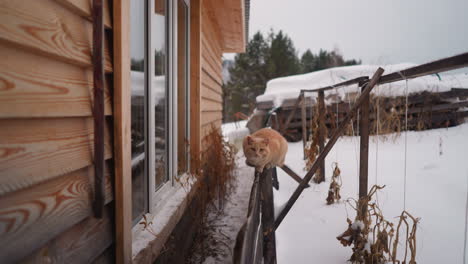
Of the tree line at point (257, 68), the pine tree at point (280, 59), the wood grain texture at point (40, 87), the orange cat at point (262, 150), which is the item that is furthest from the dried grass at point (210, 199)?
the pine tree at point (280, 59)

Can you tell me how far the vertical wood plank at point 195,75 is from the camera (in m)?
2.47

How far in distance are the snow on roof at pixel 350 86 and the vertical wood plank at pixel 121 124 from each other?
502cm

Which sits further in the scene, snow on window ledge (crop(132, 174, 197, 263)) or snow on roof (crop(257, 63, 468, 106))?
snow on roof (crop(257, 63, 468, 106))

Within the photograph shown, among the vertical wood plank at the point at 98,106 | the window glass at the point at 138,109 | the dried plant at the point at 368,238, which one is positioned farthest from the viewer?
the dried plant at the point at 368,238

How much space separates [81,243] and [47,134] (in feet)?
1.20

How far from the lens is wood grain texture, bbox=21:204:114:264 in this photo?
0.64 metres

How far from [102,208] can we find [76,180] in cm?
14

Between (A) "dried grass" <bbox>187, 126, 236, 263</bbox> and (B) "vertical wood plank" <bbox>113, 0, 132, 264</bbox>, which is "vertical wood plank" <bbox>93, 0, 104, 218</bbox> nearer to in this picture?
(B) "vertical wood plank" <bbox>113, 0, 132, 264</bbox>

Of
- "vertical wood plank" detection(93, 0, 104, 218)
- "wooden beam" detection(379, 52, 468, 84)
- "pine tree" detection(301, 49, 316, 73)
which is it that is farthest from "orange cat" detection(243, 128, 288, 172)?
"pine tree" detection(301, 49, 316, 73)

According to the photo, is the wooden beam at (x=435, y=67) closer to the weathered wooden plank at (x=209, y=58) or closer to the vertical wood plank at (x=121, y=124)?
the vertical wood plank at (x=121, y=124)

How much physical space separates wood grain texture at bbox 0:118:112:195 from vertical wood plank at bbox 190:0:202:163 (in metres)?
1.66

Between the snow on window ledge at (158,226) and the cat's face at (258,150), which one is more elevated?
the cat's face at (258,150)

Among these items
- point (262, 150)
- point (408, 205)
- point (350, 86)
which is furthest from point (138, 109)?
point (350, 86)

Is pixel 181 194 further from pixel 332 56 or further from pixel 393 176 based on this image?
pixel 332 56
